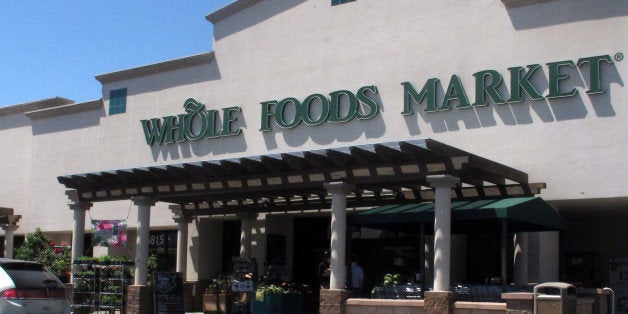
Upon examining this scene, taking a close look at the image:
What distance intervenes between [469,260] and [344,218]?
18.1ft

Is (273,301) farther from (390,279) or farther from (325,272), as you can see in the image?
(325,272)

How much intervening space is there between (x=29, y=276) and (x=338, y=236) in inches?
240

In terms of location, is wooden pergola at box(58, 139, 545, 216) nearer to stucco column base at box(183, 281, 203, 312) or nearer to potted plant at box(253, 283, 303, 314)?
potted plant at box(253, 283, 303, 314)

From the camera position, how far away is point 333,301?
16.2 m

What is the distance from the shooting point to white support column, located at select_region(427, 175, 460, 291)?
1488cm

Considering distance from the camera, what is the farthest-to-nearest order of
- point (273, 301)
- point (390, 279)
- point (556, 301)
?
point (273, 301) → point (390, 279) → point (556, 301)

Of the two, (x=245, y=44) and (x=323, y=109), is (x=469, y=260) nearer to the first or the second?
(x=323, y=109)

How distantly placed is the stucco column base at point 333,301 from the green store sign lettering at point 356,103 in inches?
234

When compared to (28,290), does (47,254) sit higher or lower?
higher

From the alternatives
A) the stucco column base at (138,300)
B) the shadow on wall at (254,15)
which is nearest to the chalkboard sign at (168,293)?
the stucco column base at (138,300)

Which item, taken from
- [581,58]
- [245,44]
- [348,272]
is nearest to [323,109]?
[245,44]

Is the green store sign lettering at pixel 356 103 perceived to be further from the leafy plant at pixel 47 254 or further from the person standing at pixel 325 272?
the leafy plant at pixel 47 254

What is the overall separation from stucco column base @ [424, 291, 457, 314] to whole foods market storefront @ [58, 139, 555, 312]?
0.19 metres

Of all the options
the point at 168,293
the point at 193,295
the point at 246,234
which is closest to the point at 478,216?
the point at 168,293
